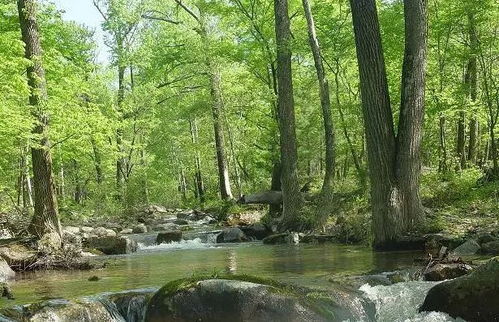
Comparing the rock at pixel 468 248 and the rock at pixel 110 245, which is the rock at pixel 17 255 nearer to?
the rock at pixel 110 245

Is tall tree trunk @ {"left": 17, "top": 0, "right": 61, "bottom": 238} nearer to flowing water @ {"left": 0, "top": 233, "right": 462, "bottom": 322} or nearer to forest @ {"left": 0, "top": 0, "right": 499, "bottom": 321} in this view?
forest @ {"left": 0, "top": 0, "right": 499, "bottom": 321}

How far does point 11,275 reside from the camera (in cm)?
961

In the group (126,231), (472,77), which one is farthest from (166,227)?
(472,77)

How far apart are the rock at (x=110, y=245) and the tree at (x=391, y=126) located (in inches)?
273

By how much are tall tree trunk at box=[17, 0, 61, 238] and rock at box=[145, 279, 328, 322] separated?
6775 mm

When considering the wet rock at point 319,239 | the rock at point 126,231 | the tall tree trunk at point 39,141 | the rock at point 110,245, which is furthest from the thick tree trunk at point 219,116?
the tall tree trunk at point 39,141

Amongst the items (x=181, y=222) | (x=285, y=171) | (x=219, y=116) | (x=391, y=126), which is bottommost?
(x=181, y=222)

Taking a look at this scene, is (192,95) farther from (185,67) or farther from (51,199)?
(51,199)

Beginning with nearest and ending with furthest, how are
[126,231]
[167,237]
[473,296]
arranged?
1. [473,296]
2. [167,237]
3. [126,231]

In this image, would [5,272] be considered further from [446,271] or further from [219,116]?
[219,116]

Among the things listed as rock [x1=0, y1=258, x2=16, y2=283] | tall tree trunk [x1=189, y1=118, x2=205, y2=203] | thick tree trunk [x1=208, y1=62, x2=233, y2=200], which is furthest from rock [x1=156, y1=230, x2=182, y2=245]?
tall tree trunk [x1=189, y1=118, x2=205, y2=203]

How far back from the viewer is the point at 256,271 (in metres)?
9.00

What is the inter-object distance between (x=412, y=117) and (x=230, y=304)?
6.20m

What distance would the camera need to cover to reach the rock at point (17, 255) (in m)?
10.4
